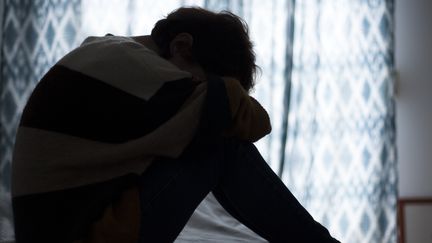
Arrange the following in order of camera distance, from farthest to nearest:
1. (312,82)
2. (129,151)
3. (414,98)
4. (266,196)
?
(414,98), (312,82), (266,196), (129,151)

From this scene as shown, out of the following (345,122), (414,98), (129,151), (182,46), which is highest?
(182,46)

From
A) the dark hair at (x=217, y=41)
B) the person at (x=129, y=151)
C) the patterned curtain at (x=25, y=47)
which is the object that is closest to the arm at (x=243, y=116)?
the person at (x=129, y=151)

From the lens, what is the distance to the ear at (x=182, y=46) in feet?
3.17

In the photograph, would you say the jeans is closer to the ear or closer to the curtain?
the ear

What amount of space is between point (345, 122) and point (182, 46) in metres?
1.72

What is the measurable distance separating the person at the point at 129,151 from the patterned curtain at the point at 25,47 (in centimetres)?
182

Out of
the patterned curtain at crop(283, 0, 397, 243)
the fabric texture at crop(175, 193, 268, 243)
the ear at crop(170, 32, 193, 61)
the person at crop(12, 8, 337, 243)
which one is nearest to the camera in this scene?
the person at crop(12, 8, 337, 243)

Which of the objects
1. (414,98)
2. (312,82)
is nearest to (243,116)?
(312,82)

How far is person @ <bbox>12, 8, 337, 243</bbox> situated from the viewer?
2.55 feet

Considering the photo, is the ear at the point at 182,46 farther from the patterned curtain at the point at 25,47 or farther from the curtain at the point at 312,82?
the patterned curtain at the point at 25,47

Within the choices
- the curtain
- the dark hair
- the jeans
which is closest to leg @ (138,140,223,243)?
the jeans

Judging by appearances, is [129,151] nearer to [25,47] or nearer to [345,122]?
[345,122]

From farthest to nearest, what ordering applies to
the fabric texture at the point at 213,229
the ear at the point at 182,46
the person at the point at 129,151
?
the fabric texture at the point at 213,229 → the ear at the point at 182,46 → the person at the point at 129,151

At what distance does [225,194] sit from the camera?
929 millimetres
